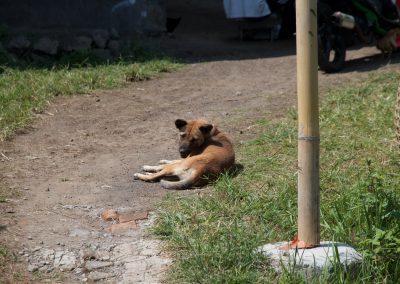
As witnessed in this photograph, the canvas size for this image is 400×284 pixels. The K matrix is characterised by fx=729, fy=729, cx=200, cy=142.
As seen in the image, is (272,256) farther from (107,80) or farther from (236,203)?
(107,80)

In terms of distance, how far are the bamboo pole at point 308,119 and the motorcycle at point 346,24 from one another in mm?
5350

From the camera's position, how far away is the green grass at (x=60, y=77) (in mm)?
7633

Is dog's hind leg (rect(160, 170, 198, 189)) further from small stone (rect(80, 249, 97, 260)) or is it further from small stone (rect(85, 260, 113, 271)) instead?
small stone (rect(85, 260, 113, 271))

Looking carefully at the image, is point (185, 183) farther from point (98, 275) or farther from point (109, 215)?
point (98, 275)

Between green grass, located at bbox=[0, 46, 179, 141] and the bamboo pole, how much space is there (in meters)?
3.78

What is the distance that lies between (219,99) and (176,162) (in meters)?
2.77

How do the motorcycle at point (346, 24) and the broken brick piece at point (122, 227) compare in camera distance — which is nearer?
the broken brick piece at point (122, 227)

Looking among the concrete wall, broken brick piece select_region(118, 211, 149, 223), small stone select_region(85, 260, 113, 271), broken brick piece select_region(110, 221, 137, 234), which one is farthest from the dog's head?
the concrete wall

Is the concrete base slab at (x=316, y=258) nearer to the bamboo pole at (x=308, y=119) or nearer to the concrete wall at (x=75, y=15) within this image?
the bamboo pole at (x=308, y=119)

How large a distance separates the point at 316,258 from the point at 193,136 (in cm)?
240

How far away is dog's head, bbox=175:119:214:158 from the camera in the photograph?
242 inches

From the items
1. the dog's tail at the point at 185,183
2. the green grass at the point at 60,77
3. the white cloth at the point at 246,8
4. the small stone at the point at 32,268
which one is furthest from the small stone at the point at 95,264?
the white cloth at the point at 246,8

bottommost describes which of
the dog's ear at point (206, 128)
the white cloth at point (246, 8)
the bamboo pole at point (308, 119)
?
the white cloth at point (246, 8)

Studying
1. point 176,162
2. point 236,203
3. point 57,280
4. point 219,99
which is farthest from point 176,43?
point 57,280
